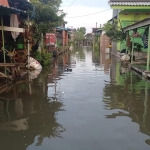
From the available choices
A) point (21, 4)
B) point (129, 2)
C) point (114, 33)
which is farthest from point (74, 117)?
point (129, 2)

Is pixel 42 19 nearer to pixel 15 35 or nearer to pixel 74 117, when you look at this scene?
pixel 15 35

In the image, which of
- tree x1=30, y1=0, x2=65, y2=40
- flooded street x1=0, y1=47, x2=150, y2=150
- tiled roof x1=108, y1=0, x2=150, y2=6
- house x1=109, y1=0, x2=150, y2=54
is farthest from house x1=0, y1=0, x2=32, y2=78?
house x1=109, y1=0, x2=150, y2=54

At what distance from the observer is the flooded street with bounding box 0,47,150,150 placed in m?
4.68

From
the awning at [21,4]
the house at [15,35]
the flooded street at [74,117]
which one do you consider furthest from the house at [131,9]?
the flooded street at [74,117]

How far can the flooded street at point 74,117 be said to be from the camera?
4676 millimetres

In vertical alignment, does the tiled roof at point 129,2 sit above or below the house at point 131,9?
above

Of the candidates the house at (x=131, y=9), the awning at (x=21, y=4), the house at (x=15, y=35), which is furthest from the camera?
the house at (x=131, y=9)

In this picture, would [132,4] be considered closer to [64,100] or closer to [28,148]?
[64,100]

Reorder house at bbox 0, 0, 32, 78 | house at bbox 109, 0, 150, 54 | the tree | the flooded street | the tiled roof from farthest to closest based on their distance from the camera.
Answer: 1. house at bbox 109, 0, 150, 54
2. the tiled roof
3. the tree
4. house at bbox 0, 0, 32, 78
5. the flooded street

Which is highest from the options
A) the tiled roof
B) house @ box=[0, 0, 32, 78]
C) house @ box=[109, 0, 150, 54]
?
the tiled roof

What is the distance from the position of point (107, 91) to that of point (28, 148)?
544 cm

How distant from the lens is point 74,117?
6180mm

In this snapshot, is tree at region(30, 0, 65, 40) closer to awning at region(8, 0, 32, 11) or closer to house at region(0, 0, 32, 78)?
house at region(0, 0, 32, 78)

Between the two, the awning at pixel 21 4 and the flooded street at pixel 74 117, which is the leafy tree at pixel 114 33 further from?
the flooded street at pixel 74 117
